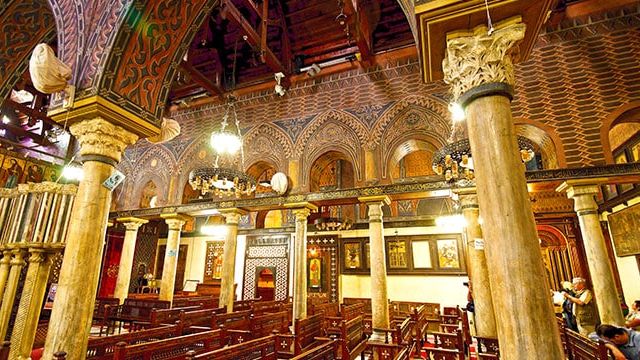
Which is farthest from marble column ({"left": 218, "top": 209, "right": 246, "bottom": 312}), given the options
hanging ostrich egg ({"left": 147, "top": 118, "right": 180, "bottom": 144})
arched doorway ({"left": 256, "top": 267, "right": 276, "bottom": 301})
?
arched doorway ({"left": 256, "top": 267, "right": 276, "bottom": 301})

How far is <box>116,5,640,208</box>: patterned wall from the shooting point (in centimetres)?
738

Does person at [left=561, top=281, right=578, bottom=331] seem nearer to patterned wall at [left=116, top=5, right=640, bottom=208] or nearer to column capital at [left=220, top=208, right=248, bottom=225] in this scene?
patterned wall at [left=116, top=5, right=640, bottom=208]

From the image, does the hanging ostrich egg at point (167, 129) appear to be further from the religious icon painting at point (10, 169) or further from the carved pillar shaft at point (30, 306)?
the religious icon painting at point (10, 169)

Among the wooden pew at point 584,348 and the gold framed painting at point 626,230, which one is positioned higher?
the gold framed painting at point 626,230

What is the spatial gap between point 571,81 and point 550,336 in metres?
7.94

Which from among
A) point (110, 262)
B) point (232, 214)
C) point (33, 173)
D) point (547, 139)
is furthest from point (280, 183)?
point (110, 262)

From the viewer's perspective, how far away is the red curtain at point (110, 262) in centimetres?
1593

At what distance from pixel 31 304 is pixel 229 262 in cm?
613

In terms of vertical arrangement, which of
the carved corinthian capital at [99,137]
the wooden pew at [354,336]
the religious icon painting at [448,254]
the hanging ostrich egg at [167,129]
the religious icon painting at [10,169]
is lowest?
the wooden pew at [354,336]

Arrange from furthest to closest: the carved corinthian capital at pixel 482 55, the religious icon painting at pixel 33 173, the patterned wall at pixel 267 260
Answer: the patterned wall at pixel 267 260 → the religious icon painting at pixel 33 173 → the carved corinthian capital at pixel 482 55

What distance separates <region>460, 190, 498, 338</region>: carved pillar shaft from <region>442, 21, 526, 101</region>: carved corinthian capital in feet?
14.2

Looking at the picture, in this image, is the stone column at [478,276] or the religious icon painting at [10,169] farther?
the religious icon painting at [10,169]

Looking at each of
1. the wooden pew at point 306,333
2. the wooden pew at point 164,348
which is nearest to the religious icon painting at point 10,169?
the wooden pew at point 164,348

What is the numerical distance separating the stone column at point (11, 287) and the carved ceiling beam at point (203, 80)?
647 cm
